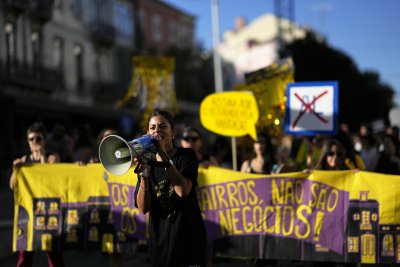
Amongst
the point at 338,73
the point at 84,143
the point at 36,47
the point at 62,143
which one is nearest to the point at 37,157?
the point at 84,143

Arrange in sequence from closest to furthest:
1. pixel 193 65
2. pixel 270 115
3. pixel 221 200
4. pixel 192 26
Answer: pixel 221 200, pixel 270 115, pixel 193 65, pixel 192 26

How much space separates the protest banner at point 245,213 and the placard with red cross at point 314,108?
177 centimetres

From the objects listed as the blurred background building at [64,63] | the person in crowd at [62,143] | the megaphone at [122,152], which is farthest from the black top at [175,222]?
the blurred background building at [64,63]

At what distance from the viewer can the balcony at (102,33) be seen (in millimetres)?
35250

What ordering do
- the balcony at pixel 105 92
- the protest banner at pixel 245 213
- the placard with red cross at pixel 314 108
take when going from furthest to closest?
1. the balcony at pixel 105 92
2. the placard with red cross at pixel 314 108
3. the protest banner at pixel 245 213

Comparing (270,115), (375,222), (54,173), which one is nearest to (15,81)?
(270,115)

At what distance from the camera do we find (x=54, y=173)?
7523mm

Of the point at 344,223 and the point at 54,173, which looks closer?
the point at 344,223

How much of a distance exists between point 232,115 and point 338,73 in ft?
113

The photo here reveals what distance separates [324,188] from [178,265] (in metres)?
3.08

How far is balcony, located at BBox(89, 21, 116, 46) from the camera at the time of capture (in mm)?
35250

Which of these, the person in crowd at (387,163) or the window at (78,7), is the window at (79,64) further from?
the person in crowd at (387,163)

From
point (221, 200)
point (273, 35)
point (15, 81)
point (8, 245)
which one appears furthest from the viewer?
point (273, 35)

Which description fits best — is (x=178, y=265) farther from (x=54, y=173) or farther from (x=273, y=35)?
(x=273, y=35)
